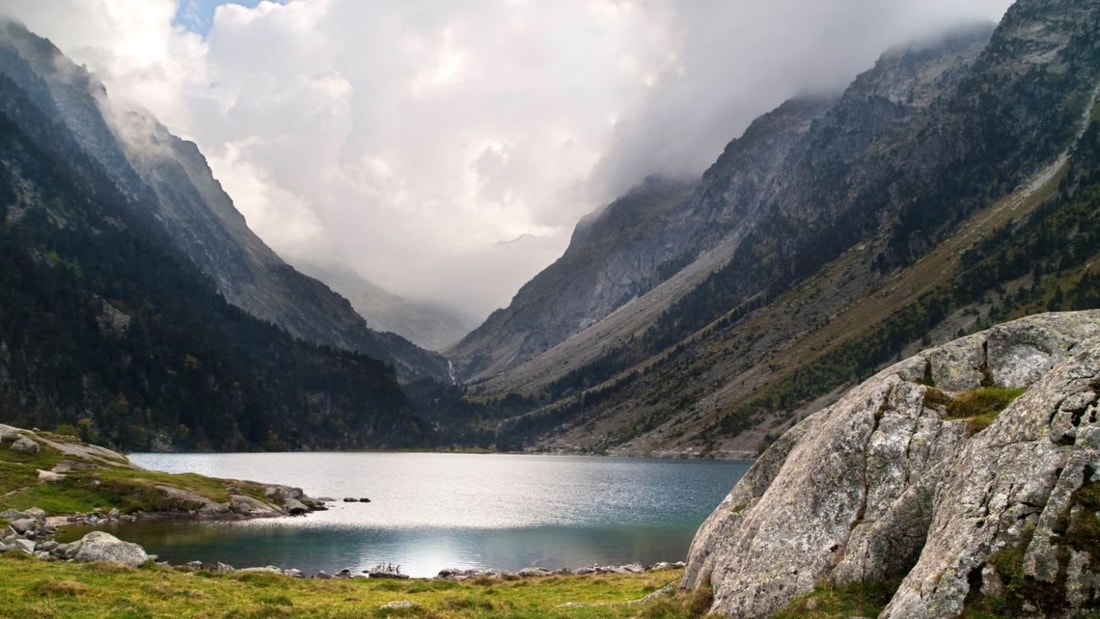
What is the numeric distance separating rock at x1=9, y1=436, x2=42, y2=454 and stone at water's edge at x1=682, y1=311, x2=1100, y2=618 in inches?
3879

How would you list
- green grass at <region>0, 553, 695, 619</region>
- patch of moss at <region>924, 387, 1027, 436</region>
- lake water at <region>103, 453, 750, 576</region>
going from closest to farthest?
1. patch of moss at <region>924, 387, 1027, 436</region>
2. green grass at <region>0, 553, 695, 619</region>
3. lake water at <region>103, 453, 750, 576</region>

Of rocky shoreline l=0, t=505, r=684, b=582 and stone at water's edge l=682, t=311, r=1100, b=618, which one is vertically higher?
stone at water's edge l=682, t=311, r=1100, b=618

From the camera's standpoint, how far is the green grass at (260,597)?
27203 mm

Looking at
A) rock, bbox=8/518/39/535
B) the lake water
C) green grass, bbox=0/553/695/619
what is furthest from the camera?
the lake water

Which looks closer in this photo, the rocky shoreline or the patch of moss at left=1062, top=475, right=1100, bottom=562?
the patch of moss at left=1062, top=475, right=1100, bottom=562

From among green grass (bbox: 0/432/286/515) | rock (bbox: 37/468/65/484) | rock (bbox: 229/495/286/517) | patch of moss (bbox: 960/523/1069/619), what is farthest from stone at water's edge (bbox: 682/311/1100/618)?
rock (bbox: 37/468/65/484)

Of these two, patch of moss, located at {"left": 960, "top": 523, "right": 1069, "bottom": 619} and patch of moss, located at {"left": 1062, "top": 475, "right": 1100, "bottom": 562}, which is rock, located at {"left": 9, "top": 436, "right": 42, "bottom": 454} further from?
patch of moss, located at {"left": 1062, "top": 475, "right": 1100, "bottom": 562}

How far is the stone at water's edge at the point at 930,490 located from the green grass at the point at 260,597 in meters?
4.69

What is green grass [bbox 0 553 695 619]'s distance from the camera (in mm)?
27203

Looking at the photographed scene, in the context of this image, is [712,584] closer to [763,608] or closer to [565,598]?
A: [763,608]

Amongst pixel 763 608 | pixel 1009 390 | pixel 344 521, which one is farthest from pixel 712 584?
pixel 344 521

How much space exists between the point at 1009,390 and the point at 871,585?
7.60 m

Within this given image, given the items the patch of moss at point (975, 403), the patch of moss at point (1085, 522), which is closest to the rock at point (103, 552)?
the patch of moss at point (975, 403)

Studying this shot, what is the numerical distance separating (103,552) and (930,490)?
45.0 metres
